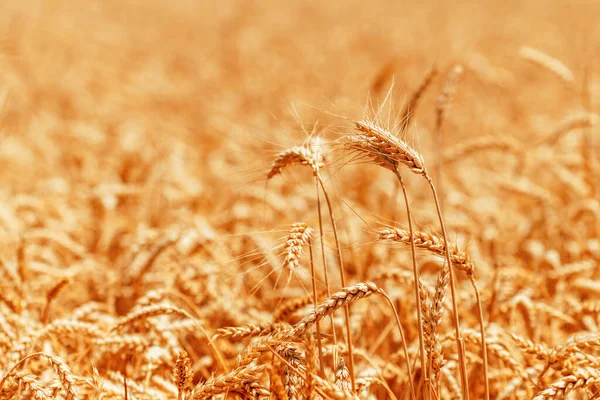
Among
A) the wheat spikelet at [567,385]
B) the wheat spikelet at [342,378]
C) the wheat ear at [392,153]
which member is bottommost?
the wheat spikelet at [567,385]

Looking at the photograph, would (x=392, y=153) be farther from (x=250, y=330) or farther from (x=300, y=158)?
(x=250, y=330)

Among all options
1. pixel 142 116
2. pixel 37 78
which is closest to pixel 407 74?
pixel 142 116

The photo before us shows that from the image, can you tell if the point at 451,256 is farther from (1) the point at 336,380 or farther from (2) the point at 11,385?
(2) the point at 11,385

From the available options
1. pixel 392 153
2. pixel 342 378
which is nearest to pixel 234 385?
pixel 342 378

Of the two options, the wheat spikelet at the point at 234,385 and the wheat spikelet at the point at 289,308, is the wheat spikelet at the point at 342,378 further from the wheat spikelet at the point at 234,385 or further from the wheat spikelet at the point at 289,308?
the wheat spikelet at the point at 289,308

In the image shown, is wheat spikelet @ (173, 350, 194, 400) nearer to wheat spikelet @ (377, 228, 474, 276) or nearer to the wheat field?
the wheat field

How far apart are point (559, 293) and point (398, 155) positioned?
1.88 metres

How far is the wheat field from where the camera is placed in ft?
5.74

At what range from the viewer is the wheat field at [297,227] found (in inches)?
68.8

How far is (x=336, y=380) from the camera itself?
1704mm

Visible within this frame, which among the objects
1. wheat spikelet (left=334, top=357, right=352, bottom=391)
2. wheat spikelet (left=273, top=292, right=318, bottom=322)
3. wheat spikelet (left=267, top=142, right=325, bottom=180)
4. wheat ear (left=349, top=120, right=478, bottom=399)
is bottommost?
wheat spikelet (left=334, top=357, right=352, bottom=391)

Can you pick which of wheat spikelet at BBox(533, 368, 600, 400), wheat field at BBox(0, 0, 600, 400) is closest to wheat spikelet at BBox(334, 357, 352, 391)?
wheat field at BBox(0, 0, 600, 400)

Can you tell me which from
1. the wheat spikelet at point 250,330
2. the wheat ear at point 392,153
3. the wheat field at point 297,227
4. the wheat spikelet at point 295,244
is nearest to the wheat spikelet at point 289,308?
the wheat field at point 297,227

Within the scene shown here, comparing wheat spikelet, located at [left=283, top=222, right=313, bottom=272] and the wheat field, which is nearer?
wheat spikelet, located at [left=283, top=222, right=313, bottom=272]
